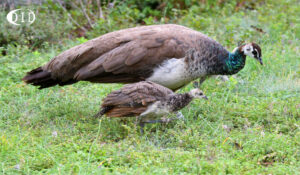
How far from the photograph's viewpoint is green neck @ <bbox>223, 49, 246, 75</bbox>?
4965 mm

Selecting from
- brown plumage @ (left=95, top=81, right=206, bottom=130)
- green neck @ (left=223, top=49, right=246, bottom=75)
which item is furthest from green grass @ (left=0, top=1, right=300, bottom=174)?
green neck @ (left=223, top=49, right=246, bottom=75)

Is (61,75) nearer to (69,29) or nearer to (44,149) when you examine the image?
(44,149)

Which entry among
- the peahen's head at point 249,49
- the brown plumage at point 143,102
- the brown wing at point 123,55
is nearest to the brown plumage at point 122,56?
the brown wing at point 123,55

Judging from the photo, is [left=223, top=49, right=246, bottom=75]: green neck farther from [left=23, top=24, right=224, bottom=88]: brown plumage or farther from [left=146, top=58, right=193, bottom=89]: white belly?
[left=146, top=58, right=193, bottom=89]: white belly

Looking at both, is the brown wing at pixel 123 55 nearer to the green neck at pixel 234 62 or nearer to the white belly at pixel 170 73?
the white belly at pixel 170 73

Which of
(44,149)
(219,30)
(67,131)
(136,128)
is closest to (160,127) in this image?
(136,128)

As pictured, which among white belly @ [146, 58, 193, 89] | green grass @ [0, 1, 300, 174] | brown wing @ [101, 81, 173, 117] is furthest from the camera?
white belly @ [146, 58, 193, 89]

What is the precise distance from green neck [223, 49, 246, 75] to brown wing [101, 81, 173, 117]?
111 centimetres

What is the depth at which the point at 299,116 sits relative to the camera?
15.0 feet

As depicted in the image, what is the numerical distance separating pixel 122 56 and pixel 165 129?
875mm

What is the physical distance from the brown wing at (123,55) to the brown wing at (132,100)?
1.49 ft

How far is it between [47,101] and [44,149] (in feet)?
5.07

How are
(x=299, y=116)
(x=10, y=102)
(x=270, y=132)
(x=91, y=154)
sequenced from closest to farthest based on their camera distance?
(x=91, y=154) < (x=270, y=132) < (x=299, y=116) < (x=10, y=102)

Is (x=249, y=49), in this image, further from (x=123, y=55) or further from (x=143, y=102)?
(x=143, y=102)
